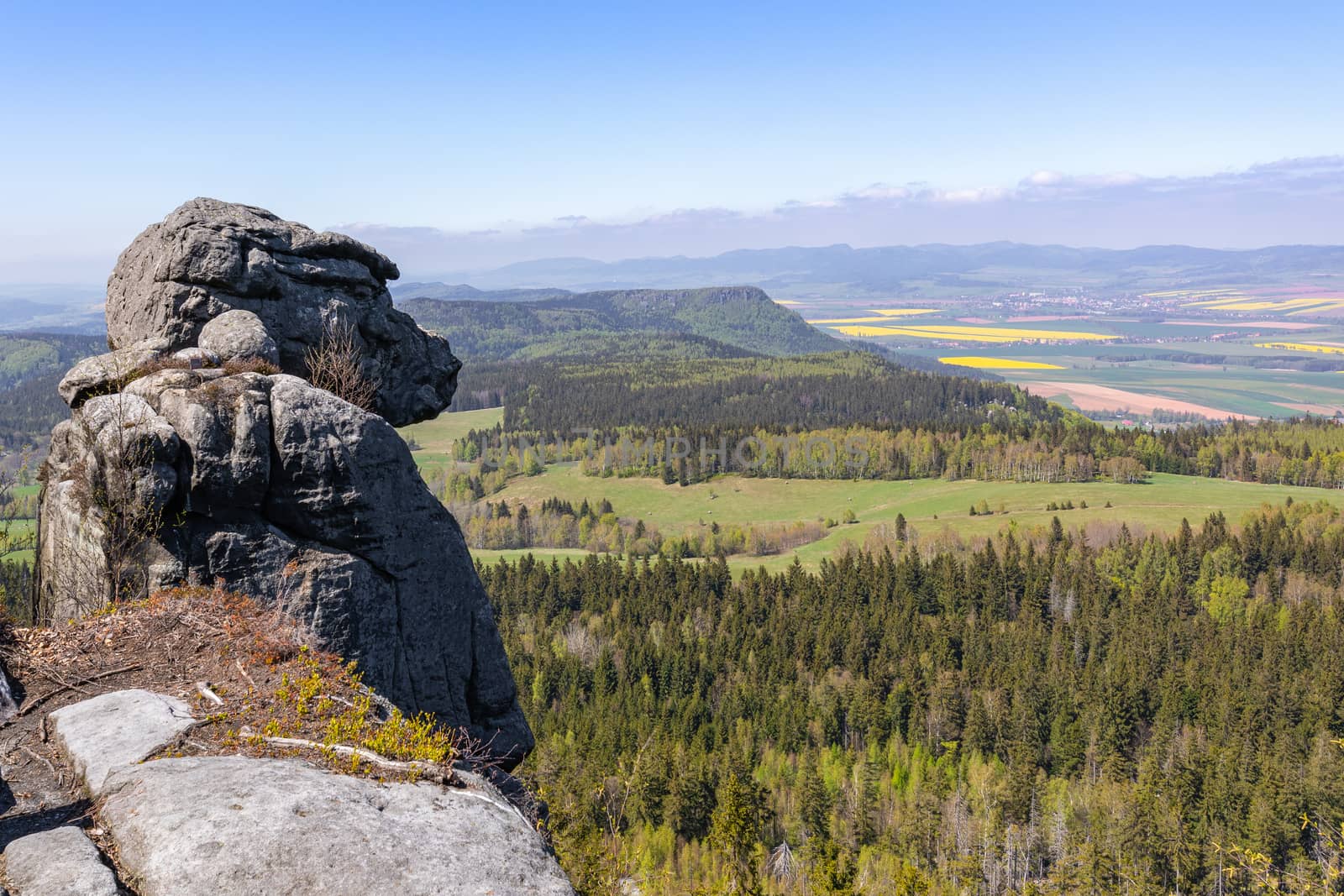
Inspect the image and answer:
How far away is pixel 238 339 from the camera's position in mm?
27469

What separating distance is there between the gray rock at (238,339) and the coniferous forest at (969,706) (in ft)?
91.2

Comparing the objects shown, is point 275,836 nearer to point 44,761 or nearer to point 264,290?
point 44,761

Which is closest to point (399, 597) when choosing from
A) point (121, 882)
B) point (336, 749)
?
point (336, 749)

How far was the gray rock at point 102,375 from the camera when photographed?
2547 cm

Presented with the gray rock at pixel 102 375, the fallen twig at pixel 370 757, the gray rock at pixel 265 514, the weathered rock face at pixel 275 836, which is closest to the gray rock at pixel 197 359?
the gray rock at pixel 102 375

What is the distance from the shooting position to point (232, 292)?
29734 mm

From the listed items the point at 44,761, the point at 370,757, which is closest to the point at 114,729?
the point at 44,761

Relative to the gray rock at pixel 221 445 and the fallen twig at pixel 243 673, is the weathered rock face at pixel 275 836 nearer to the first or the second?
the fallen twig at pixel 243 673

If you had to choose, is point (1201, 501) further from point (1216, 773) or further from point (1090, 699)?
point (1216, 773)

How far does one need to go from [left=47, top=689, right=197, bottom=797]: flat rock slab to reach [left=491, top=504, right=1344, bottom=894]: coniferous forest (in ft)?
88.5

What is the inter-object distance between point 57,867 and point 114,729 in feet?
14.6

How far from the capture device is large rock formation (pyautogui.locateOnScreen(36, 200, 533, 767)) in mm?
22141

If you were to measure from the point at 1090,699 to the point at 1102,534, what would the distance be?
3030 inches

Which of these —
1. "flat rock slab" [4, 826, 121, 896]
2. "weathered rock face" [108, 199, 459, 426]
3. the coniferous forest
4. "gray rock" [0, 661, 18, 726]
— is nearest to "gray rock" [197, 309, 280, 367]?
"weathered rock face" [108, 199, 459, 426]
